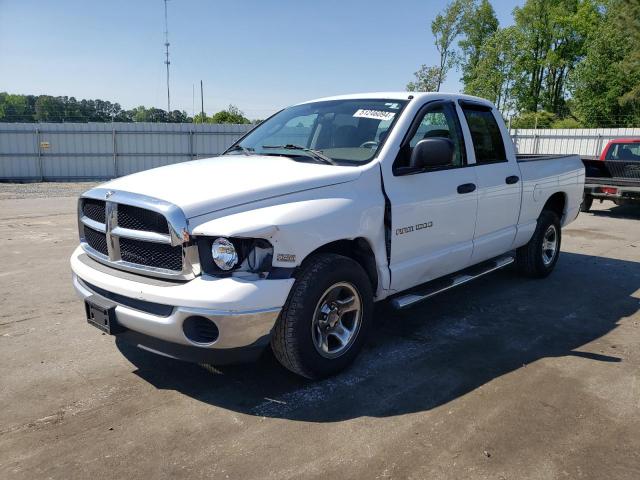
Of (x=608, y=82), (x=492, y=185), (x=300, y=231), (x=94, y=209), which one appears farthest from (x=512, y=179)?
(x=608, y=82)

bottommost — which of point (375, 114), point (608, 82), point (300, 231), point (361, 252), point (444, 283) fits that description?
point (444, 283)

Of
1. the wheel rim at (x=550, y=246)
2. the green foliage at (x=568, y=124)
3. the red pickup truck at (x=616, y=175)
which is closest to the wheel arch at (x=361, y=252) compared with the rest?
the wheel rim at (x=550, y=246)

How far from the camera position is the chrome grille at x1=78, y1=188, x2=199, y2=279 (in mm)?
3078

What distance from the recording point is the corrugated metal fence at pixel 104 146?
21.5 metres

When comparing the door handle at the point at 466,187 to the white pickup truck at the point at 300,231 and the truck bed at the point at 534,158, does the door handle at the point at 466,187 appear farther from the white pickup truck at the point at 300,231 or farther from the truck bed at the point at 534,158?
the truck bed at the point at 534,158

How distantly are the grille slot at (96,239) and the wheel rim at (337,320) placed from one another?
154cm

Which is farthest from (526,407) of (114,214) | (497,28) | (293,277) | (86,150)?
(497,28)

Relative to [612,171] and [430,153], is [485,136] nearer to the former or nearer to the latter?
[430,153]

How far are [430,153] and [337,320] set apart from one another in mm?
1424

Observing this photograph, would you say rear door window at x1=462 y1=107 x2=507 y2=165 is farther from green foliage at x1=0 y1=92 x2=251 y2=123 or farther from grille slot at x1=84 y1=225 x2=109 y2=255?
green foliage at x1=0 y1=92 x2=251 y2=123

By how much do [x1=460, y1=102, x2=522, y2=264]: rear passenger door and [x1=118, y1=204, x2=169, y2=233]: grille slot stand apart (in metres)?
2.92

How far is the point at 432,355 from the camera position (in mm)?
4145

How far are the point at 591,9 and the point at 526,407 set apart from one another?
184 ft

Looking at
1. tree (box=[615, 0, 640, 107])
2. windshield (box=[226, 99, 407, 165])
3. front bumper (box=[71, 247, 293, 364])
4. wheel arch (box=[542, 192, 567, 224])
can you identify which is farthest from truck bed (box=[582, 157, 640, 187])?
tree (box=[615, 0, 640, 107])
